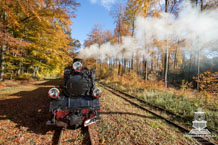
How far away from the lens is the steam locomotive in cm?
301

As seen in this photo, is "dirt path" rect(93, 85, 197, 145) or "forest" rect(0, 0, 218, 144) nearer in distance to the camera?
"dirt path" rect(93, 85, 197, 145)

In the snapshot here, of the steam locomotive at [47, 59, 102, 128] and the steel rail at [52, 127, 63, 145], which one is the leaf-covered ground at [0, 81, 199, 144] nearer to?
the steel rail at [52, 127, 63, 145]

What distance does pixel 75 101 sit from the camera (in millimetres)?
3373

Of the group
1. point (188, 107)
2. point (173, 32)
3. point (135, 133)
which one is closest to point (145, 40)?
point (173, 32)

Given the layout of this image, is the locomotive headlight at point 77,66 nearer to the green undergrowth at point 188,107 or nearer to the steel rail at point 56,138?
the steel rail at point 56,138

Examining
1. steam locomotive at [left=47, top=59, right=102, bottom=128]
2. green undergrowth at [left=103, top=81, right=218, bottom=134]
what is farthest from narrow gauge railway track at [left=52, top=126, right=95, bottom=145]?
green undergrowth at [left=103, top=81, right=218, bottom=134]

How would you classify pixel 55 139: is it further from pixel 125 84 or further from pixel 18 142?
pixel 125 84

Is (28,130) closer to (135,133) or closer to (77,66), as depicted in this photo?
(77,66)

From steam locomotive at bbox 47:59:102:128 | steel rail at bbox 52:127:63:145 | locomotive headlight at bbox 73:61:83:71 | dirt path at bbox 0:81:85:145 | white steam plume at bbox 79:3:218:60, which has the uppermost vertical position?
white steam plume at bbox 79:3:218:60

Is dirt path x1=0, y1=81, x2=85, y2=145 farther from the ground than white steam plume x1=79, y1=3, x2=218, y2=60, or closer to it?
closer to it

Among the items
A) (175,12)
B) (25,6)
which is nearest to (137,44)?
(175,12)

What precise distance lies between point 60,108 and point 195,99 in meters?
7.00

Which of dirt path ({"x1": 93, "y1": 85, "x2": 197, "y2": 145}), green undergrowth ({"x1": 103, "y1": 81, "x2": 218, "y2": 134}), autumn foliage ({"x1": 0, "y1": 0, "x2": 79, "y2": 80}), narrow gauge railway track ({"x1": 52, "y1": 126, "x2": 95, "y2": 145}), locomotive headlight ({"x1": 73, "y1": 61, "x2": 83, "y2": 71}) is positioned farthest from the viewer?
autumn foliage ({"x1": 0, "y1": 0, "x2": 79, "y2": 80})

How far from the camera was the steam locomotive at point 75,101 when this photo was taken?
3014mm
